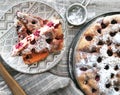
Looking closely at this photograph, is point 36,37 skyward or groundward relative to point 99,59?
skyward

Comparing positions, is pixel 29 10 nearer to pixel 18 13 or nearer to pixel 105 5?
pixel 18 13

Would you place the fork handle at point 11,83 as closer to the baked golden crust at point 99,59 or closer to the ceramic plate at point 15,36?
the ceramic plate at point 15,36

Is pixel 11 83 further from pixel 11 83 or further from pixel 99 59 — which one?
pixel 99 59

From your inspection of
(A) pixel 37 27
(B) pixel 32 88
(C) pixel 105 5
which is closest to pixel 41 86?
(B) pixel 32 88

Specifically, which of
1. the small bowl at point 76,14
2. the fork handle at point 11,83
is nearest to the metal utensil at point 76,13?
the small bowl at point 76,14

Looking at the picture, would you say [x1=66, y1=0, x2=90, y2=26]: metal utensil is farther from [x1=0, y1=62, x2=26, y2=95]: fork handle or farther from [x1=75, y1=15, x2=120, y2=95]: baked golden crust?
[x1=0, y1=62, x2=26, y2=95]: fork handle

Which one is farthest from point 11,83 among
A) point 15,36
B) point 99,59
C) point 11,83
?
point 99,59
